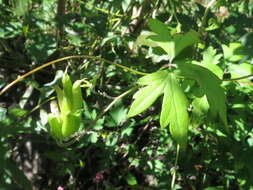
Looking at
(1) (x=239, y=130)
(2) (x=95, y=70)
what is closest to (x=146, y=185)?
(1) (x=239, y=130)

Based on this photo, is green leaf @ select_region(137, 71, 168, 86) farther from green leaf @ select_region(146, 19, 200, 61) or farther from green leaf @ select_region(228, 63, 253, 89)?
green leaf @ select_region(228, 63, 253, 89)

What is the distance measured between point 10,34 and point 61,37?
0.85ft

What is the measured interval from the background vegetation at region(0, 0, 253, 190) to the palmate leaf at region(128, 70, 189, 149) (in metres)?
0.27

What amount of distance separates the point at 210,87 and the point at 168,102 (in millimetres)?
130

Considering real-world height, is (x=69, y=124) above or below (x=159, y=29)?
below

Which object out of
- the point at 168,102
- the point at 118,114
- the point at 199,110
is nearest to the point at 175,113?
the point at 168,102

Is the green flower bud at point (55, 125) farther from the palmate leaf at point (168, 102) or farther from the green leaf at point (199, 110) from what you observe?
the green leaf at point (199, 110)

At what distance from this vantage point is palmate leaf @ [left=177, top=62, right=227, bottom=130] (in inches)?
37.5

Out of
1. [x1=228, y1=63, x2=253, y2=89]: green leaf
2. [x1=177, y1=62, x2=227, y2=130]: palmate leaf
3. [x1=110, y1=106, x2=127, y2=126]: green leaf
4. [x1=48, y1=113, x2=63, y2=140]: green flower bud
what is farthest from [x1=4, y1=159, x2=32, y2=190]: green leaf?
[x1=228, y1=63, x2=253, y2=89]: green leaf

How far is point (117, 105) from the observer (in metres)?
1.54

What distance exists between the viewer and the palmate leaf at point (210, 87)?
95 cm

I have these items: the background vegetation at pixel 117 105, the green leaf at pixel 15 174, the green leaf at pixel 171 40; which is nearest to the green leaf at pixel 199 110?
the background vegetation at pixel 117 105

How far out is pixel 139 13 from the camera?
191 centimetres

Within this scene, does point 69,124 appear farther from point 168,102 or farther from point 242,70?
point 242,70
